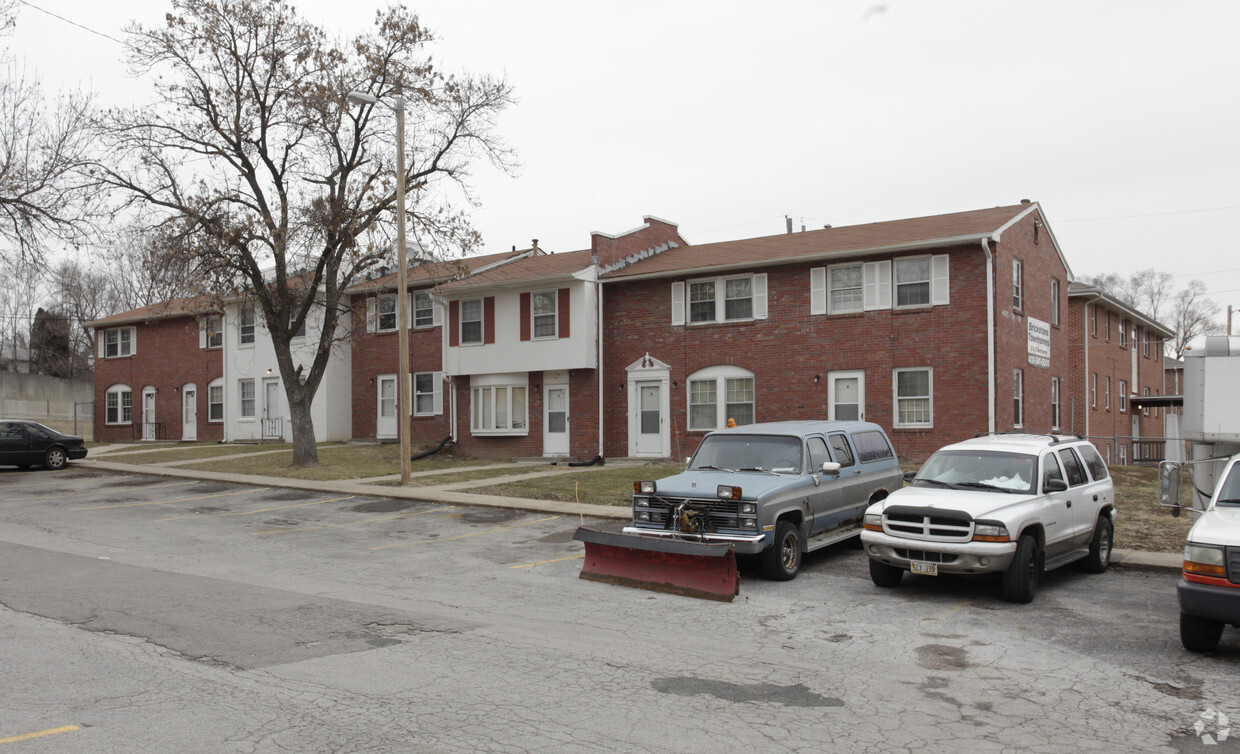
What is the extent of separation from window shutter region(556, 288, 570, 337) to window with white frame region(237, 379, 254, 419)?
15.6 meters

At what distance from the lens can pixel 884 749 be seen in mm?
5398

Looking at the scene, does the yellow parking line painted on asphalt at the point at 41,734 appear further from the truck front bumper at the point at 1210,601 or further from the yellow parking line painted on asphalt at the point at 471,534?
the yellow parking line painted on asphalt at the point at 471,534

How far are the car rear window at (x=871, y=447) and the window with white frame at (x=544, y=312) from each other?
48.8ft

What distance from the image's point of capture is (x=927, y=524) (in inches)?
388

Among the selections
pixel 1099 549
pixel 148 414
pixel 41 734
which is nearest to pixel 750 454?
pixel 1099 549

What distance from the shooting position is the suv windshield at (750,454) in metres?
11.8

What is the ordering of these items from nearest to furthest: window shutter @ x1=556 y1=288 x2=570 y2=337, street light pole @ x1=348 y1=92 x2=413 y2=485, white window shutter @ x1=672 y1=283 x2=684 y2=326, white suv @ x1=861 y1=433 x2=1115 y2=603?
white suv @ x1=861 y1=433 x2=1115 y2=603, street light pole @ x1=348 y1=92 x2=413 y2=485, white window shutter @ x1=672 y1=283 x2=684 y2=326, window shutter @ x1=556 y1=288 x2=570 y2=337

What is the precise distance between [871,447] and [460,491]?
30.9ft

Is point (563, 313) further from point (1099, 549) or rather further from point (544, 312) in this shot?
point (1099, 549)

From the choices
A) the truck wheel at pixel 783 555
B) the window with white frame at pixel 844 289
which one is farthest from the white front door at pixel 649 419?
the truck wheel at pixel 783 555

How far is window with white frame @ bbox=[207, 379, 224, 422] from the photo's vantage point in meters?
37.5

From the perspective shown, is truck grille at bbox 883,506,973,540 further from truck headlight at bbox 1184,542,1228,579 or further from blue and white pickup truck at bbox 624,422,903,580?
truck headlight at bbox 1184,542,1228,579

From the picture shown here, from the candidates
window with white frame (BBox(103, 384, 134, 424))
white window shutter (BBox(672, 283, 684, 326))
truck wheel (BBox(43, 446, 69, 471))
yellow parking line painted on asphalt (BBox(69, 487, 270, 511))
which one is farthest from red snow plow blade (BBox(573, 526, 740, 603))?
window with white frame (BBox(103, 384, 134, 424))

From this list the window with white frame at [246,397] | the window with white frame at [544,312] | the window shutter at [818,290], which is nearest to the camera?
the window shutter at [818,290]
